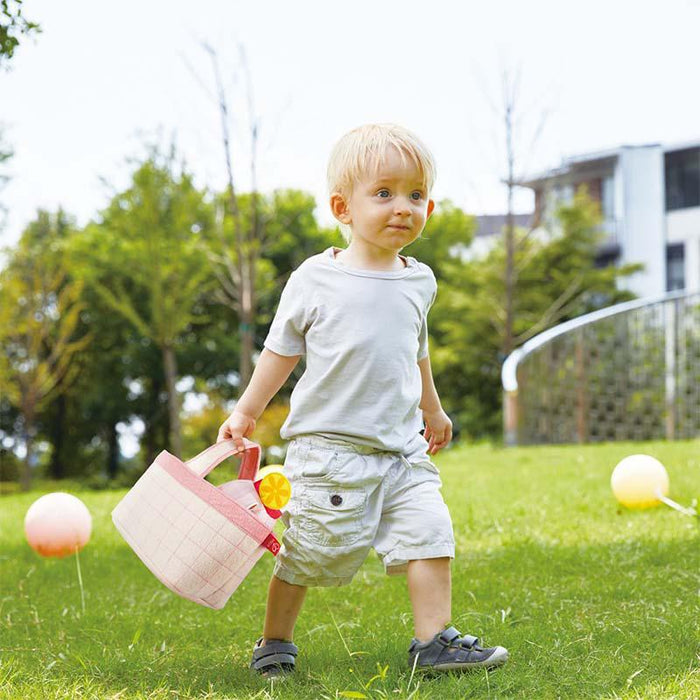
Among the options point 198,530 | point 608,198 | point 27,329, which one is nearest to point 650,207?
point 608,198

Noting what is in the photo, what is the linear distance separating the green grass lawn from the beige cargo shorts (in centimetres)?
32

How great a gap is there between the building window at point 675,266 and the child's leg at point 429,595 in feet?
89.4

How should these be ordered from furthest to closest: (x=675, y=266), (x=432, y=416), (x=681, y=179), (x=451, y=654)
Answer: (x=675, y=266)
(x=681, y=179)
(x=432, y=416)
(x=451, y=654)

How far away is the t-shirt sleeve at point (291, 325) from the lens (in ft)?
9.36

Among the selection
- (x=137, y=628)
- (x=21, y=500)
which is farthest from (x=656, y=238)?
(x=137, y=628)

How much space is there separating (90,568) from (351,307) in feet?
9.40

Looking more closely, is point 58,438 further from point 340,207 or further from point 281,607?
point 340,207

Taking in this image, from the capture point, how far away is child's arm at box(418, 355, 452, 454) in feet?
10.2

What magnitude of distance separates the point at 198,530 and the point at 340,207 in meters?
0.99

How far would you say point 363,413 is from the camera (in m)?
2.78

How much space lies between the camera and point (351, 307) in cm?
280

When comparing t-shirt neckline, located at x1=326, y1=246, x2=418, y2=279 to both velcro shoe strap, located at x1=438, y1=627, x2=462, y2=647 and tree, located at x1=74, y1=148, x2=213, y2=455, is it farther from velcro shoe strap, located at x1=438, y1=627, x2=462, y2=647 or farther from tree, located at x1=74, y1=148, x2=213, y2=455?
tree, located at x1=74, y1=148, x2=213, y2=455

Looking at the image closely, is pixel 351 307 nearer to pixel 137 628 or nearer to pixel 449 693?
pixel 449 693

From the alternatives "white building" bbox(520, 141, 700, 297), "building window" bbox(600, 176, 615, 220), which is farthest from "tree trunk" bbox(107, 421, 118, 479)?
"building window" bbox(600, 176, 615, 220)
